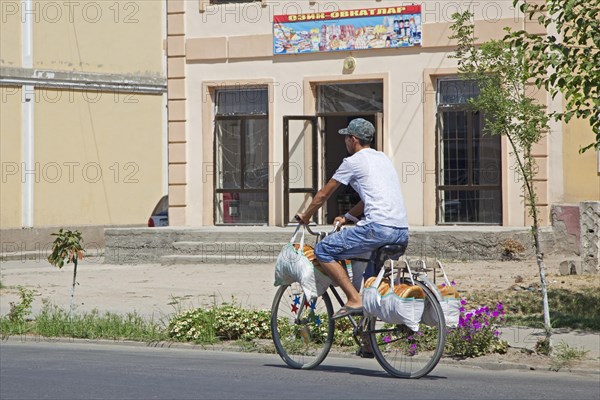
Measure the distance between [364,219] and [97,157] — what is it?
2469 cm

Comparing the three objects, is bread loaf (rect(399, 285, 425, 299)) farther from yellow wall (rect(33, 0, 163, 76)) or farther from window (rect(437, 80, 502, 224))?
yellow wall (rect(33, 0, 163, 76))

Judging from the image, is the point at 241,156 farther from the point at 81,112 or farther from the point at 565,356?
the point at 565,356

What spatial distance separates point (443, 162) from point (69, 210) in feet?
45.7

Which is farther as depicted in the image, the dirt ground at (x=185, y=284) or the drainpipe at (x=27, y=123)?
the drainpipe at (x=27, y=123)

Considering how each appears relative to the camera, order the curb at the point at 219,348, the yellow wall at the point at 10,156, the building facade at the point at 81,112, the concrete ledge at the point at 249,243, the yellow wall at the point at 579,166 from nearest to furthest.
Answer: the curb at the point at 219,348
the concrete ledge at the point at 249,243
the yellow wall at the point at 579,166
the yellow wall at the point at 10,156
the building facade at the point at 81,112

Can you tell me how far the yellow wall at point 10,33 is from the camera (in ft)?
105

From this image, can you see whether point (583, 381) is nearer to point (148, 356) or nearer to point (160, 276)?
point (148, 356)

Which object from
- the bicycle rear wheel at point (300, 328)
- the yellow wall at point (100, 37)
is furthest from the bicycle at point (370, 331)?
the yellow wall at point (100, 37)

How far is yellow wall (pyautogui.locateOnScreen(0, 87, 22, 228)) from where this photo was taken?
105 feet

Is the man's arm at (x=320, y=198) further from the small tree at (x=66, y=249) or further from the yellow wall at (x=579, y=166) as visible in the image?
the yellow wall at (x=579, y=166)

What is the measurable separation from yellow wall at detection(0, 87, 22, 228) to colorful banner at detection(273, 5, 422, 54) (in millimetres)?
10741

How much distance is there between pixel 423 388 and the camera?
971 centimetres

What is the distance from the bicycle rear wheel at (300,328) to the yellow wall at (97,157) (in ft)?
73.7

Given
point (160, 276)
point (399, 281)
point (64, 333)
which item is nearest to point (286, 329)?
point (399, 281)
